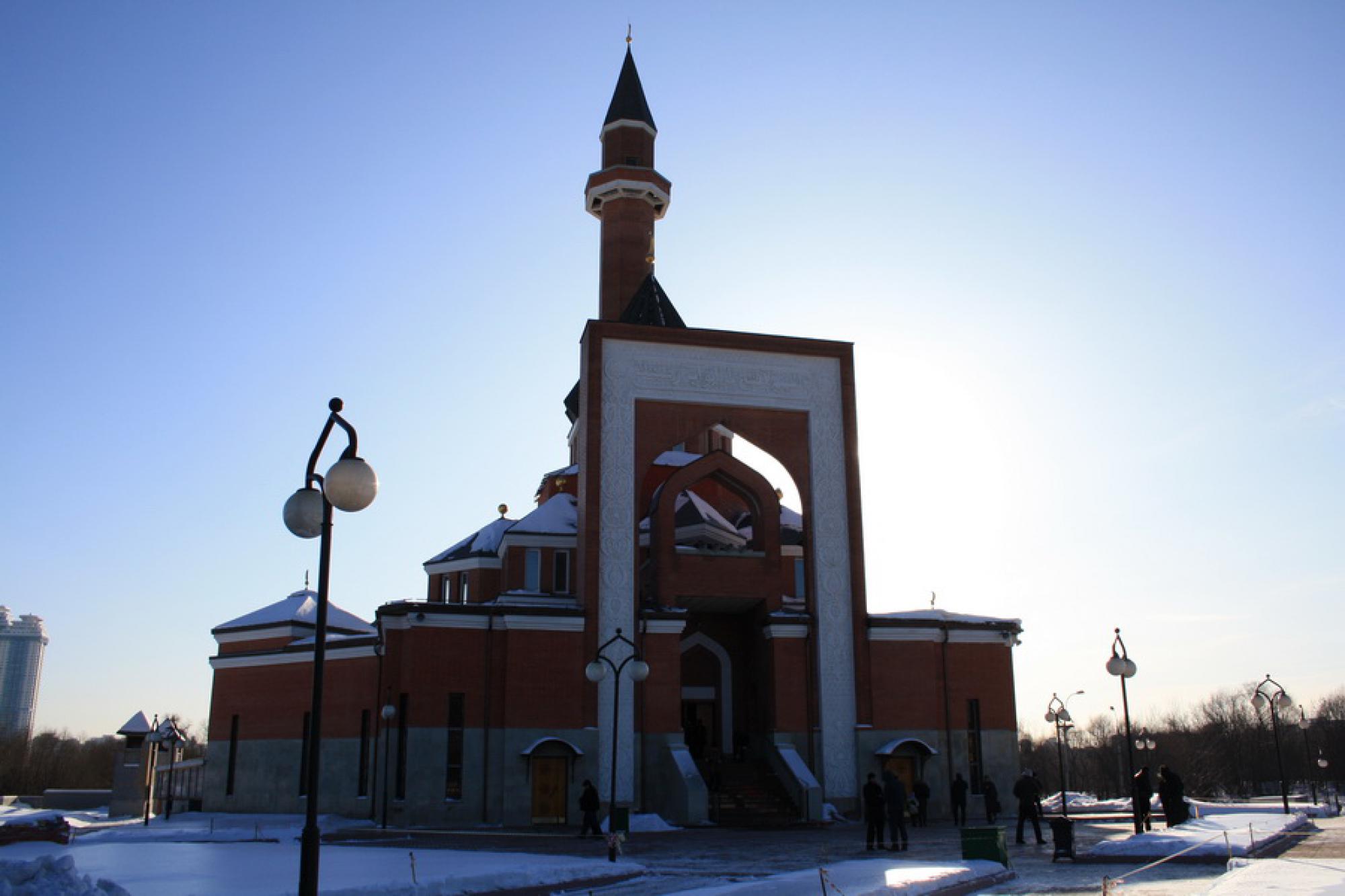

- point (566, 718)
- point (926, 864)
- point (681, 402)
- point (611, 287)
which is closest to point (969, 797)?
point (566, 718)

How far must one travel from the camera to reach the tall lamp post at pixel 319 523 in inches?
340

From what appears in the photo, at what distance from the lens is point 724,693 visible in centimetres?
3409

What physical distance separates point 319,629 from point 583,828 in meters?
16.7

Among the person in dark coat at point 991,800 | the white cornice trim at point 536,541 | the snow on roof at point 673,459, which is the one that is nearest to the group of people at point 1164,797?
the person in dark coat at point 991,800

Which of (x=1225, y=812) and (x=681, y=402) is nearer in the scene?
(x=1225, y=812)

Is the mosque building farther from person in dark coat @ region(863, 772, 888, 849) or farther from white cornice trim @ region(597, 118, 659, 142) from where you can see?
white cornice trim @ region(597, 118, 659, 142)

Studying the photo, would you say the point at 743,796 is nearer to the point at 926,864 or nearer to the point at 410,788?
the point at 410,788

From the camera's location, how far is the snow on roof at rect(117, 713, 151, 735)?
4170 cm

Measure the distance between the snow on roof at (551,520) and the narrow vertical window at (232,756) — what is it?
10846 millimetres

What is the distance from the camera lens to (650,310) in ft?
148

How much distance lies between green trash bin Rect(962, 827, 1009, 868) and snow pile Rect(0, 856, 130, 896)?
36.9 ft

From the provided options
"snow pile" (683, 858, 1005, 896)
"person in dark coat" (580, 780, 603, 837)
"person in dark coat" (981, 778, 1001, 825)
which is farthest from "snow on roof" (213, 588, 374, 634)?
"snow pile" (683, 858, 1005, 896)

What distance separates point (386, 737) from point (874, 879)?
690 inches

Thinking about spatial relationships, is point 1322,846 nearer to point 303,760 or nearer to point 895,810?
point 895,810
